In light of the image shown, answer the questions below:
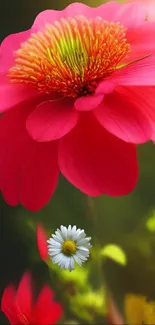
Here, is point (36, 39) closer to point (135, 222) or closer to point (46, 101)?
point (46, 101)

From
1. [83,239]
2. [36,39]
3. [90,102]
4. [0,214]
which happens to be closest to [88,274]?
[83,239]

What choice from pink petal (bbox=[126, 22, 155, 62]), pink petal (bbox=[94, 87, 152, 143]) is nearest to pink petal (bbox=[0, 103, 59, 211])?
pink petal (bbox=[94, 87, 152, 143])

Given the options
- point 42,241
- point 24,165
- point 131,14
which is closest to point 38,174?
point 24,165

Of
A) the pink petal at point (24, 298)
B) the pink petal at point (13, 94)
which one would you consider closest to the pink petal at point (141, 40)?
the pink petal at point (13, 94)

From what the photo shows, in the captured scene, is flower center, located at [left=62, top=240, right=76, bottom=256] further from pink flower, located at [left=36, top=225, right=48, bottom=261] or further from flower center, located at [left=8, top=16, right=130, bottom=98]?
flower center, located at [left=8, top=16, right=130, bottom=98]

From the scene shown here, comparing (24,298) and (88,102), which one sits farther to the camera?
(24,298)

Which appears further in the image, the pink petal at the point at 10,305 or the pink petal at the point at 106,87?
the pink petal at the point at 10,305

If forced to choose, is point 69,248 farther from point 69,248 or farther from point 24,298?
point 24,298

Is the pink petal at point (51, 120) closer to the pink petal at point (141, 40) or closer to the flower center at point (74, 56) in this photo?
the flower center at point (74, 56)
